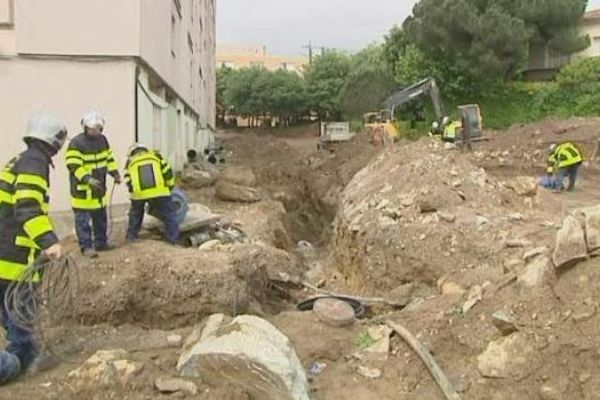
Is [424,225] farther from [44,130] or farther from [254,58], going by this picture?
[254,58]

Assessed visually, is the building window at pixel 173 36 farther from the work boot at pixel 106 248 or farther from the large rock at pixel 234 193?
the work boot at pixel 106 248

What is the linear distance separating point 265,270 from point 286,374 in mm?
3396

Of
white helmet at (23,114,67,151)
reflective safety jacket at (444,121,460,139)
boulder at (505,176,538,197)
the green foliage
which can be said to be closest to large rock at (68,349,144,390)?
white helmet at (23,114,67,151)

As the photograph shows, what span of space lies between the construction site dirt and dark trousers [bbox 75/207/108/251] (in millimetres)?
205

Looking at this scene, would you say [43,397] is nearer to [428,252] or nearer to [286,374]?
[286,374]

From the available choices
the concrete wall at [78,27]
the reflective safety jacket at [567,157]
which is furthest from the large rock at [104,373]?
the reflective safety jacket at [567,157]

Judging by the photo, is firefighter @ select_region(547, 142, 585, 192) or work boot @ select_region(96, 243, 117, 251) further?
firefighter @ select_region(547, 142, 585, 192)

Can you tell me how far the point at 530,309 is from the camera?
219 inches

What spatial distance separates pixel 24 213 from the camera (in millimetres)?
4801

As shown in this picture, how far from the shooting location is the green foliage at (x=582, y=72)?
1210 inches

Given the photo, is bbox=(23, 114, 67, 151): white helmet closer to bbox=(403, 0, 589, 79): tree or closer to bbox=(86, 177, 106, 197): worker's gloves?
bbox=(86, 177, 106, 197): worker's gloves

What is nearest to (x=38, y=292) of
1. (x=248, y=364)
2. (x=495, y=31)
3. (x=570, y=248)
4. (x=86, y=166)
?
(x=248, y=364)

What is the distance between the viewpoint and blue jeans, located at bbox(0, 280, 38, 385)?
16.3ft

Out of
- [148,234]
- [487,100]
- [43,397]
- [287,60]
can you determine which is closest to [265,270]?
[148,234]
